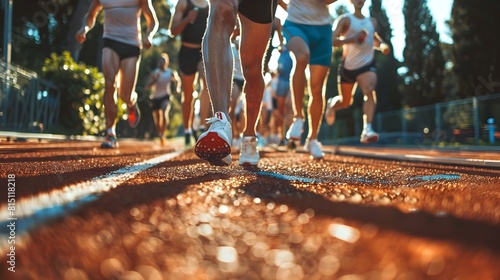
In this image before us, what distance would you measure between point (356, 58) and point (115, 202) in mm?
6737

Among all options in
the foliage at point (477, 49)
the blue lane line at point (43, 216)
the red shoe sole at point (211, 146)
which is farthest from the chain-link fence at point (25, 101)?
the foliage at point (477, 49)

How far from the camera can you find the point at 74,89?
472 inches

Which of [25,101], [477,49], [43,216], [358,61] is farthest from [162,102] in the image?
[477,49]

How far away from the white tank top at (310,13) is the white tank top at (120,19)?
2370 millimetres

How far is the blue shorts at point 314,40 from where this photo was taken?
5.01m

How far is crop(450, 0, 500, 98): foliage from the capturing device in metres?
23.7

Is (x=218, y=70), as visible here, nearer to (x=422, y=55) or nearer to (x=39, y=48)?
(x=39, y=48)

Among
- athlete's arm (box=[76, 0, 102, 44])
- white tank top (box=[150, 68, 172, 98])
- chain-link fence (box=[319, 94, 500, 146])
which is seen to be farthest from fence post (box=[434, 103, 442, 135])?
athlete's arm (box=[76, 0, 102, 44])

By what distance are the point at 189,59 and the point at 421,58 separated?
29657 mm

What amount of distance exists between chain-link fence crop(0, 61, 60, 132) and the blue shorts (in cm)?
649

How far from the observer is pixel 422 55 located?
33188 millimetres

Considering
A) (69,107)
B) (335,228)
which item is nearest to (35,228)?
(335,228)

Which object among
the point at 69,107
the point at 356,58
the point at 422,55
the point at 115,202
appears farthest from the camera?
the point at 422,55

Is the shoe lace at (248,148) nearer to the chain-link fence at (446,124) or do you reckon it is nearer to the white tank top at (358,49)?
the white tank top at (358,49)
